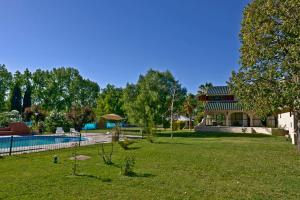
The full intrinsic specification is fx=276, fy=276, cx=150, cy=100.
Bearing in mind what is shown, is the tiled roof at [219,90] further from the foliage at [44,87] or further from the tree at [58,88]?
the tree at [58,88]

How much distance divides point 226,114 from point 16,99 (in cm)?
4463

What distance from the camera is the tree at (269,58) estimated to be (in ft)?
47.1

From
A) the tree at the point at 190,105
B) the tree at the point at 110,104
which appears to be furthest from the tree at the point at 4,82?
the tree at the point at 190,105

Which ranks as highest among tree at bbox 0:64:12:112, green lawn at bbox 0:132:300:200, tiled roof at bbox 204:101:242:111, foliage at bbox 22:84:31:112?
tree at bbox 0:64:12:112

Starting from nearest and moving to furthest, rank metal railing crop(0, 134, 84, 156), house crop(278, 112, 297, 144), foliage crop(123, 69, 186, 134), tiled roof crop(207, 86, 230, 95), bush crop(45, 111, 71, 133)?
1. metal railing crop(0, 134, 84, 156)
2. house crop(278, 112, 297, 144)
3. foliage crop(123, 69, 186, 134)
4. bush crop(45, 111, 71, 133)
5. tiled roof crop(207, 86, 230, 95)

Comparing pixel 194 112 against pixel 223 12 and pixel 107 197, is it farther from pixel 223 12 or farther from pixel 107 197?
pixel 107 197

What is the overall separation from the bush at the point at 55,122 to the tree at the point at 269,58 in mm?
25652

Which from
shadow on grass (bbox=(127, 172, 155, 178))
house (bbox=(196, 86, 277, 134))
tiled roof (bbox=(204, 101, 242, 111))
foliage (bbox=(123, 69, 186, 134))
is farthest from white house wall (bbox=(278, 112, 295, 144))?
shadow on grass (bbox=(127, 172, 155, 178))

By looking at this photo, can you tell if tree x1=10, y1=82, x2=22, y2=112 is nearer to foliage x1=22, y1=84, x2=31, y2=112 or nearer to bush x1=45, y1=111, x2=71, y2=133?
foliage x1=22, y1=84, x2=31, y2=112

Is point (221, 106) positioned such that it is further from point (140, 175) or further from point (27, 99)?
point (27, 99)

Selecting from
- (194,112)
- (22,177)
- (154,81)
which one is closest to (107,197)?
(22,177)

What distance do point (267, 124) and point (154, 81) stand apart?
19.2 m

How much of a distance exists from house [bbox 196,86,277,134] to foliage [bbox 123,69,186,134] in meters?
5.42

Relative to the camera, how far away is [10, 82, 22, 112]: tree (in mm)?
60062
